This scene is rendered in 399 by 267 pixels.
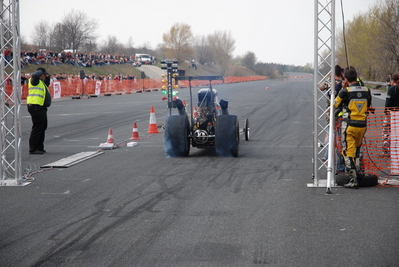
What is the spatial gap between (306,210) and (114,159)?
5823mm

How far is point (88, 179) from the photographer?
31.0ft

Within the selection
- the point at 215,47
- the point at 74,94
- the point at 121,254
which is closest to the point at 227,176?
the point at 121,254

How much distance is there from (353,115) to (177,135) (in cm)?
425

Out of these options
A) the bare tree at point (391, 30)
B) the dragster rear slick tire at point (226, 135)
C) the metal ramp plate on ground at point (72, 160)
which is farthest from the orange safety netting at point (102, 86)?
the dragster rear slick tire at point (226, 135)

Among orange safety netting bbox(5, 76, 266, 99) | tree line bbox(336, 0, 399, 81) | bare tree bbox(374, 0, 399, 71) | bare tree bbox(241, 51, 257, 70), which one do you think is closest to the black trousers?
orange safety netting bbox(5, 76, 266, 99)

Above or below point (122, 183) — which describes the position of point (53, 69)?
above

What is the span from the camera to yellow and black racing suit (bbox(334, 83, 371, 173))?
841cm

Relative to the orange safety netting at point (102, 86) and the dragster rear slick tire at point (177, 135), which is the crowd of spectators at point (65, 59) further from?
the dragster rear slick tire at point (177, 135)

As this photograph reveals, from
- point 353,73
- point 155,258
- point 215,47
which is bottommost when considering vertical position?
point 155,258

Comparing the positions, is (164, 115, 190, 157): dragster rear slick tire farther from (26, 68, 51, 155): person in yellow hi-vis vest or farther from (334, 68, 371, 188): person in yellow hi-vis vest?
(334, 68, 371, 188): person in yellow hi-vis vest

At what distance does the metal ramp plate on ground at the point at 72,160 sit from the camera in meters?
10.9

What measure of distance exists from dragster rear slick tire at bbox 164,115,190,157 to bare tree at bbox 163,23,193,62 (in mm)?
92946

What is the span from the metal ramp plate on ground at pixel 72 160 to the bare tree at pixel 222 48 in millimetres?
106405

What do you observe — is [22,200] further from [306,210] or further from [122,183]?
[306,210]
